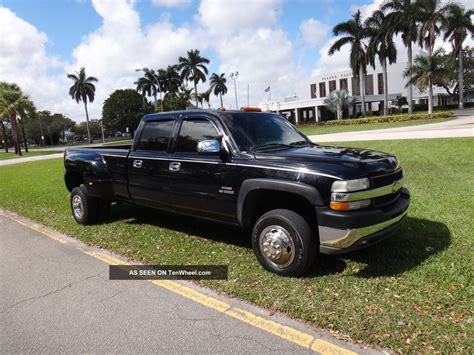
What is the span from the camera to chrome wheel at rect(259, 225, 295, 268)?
160 inches

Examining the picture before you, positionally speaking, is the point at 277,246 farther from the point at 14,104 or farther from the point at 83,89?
the point at 83,89

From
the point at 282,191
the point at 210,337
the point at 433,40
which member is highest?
the point at 433,40

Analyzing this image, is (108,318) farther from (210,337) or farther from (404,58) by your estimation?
(404,58)

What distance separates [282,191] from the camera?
13.3 ft

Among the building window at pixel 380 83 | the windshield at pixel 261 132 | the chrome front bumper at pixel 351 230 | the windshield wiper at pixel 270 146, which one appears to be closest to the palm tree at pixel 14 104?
the windshield at pixel 261 132

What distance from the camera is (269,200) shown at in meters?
4.44

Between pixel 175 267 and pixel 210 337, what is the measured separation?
165cm

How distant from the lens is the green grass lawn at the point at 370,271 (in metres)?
3.18

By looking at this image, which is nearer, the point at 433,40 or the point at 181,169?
the point at 181,169

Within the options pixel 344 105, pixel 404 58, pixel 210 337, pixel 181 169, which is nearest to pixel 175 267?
pixel 181 169

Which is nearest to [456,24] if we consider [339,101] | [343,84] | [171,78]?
[339,101]

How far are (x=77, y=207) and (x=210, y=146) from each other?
3.76m

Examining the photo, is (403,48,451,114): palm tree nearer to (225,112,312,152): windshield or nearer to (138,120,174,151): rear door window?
(225,112,312,152): windshield

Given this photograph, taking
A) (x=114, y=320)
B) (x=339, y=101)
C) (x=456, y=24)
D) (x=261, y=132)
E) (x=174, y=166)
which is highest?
(x=456, y=24)
